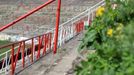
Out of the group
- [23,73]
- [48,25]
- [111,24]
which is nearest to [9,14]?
[48,25]

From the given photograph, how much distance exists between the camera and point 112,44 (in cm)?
231

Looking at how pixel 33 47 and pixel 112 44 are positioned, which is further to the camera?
pixel 33 47

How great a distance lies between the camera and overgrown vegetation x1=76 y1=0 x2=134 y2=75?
1.95 metres

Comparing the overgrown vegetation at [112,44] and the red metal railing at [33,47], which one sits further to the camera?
the red metal railing at [33,47]

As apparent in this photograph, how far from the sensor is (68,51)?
6852 mm

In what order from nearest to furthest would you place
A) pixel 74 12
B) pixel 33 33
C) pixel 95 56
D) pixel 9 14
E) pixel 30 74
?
pixel 95 56 < pixel 30 74 < pixel 33 33 < pixel 74 12 < pixel 9 14

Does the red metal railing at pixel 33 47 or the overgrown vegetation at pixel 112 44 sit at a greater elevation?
the overgrown vegetation at pixel 112 44

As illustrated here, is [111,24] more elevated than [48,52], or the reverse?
[111,24]

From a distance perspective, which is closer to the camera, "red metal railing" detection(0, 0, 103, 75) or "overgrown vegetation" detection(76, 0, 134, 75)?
"overgrown vegetation" detection(76, 0, 134, 75)

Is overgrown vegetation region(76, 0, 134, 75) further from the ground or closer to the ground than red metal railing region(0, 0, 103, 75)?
further from the ground

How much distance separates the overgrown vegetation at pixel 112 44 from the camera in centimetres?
195

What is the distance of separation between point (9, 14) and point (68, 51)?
51.8 feet

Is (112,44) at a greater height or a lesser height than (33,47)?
greater

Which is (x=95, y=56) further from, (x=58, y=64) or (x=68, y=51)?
(x=68, y=51)
